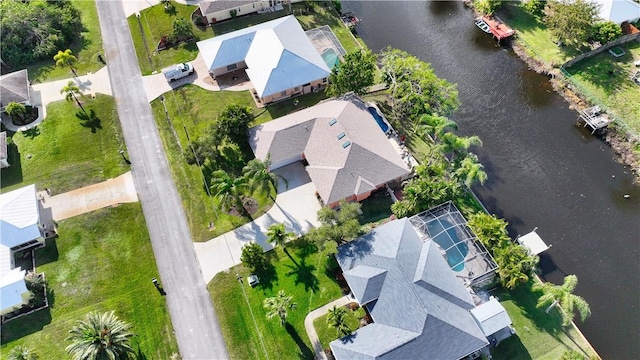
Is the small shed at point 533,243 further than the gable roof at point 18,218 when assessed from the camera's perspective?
Yes

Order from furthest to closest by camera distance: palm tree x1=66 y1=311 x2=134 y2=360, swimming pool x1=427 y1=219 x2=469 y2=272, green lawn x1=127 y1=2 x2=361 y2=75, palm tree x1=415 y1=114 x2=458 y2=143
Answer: green lawn x1=127 y1=2 x2=361 y2=75, palm tree x1=415 y1=114 x2=458 y2=143, swimming pool x1=427 y1=219 x2=469 y2=272, palm tree x1=66 y1=311 x2=134 y2=360

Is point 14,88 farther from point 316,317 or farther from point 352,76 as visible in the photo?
point 316,317

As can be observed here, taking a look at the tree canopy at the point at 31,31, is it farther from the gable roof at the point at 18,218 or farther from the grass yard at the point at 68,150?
the gable roof at the point at 18,218

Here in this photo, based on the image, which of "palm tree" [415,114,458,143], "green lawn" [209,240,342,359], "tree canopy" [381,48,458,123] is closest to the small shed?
"palm tree" [415,114,458,143]

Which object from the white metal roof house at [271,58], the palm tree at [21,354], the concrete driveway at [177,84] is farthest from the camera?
the concrete driveway at [177,84]

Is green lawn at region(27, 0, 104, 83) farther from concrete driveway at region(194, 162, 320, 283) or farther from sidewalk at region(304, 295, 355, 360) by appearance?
sidewalk at region(304, 295, 355, 360)

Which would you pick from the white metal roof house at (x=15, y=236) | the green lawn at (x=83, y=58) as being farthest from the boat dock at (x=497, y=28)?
the white metal roof house at (x=15, y=236)
